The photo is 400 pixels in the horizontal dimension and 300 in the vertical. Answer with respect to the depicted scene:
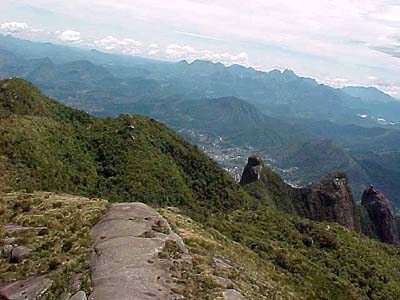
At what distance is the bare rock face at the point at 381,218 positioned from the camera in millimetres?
172250

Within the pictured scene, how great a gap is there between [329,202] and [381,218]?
2957cm

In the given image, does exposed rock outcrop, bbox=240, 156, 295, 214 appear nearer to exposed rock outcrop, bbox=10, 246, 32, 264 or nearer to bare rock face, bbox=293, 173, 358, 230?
bare rock face, bbox=293, 173, 358, 230

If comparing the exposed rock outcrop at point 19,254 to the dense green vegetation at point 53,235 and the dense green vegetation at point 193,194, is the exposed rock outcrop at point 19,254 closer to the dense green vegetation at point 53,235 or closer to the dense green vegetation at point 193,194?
the dense green vegetation at point 53,235

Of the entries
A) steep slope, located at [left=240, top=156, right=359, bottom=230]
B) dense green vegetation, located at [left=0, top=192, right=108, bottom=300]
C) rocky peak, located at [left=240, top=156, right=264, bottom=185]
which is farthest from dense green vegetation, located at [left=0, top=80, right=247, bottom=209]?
steep slope, located at [left=240, top=156, right=359, bottom=230]

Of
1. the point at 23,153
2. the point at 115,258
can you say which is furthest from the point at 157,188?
the point at 115,258

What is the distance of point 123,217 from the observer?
36719 millimetres

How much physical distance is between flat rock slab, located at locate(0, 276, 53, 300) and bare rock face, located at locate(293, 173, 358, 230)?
13650cm

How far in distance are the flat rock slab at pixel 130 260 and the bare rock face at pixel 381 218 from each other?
503 feet

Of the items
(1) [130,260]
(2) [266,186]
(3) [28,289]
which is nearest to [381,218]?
(2) [266,186]

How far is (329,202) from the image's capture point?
15725 cm

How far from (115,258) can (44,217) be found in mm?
13203

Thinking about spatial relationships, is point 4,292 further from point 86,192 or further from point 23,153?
point 86,192

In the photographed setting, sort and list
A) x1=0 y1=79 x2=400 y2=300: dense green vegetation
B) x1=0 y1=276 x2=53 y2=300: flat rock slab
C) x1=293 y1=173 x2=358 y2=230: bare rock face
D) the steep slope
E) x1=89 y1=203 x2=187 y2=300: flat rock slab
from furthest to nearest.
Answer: x1=293 y1=173 x2=358 y2=230: bare rock face, the steep slope, x1=0 y1=79 x2=400 y2=300: dense green vegetation, x1=0 y1=276 x2=53 y2=300: flat rock slab, x1=89 y1=203 x2=187 y2=300: flat rock slab

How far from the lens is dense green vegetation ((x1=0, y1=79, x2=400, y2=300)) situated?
4325 centimetres
